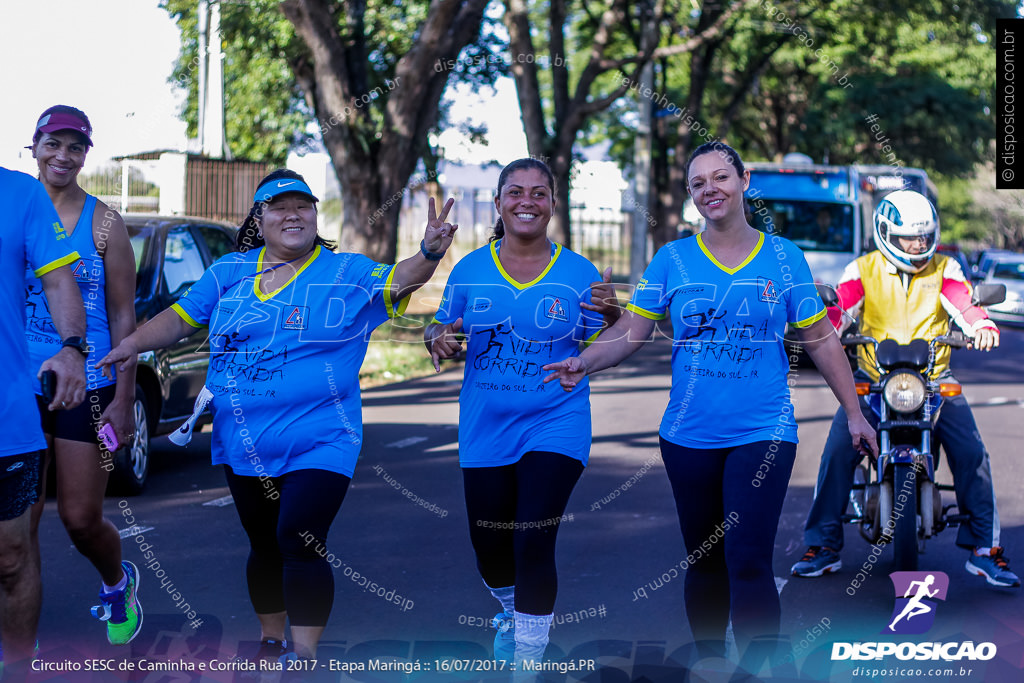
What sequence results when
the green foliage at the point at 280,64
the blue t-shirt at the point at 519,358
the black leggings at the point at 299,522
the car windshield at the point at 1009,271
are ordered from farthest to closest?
the car windshield at the point at 1009,271
the green foliage at the point at 280,64
the blue t-shirt at the point at 519,358
the black leggings at the point at 299,522

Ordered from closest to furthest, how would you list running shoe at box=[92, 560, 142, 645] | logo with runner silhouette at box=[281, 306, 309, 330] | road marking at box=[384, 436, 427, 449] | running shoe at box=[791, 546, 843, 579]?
1. logo with runner silhouette at box=[281, 306, 309, 330]
2. running shoe at box=[92, 560, 142, 645]
3. running shoe at box=[791, 546, 843, 579]
4. road marking at box=[384, 436, 427, 449]

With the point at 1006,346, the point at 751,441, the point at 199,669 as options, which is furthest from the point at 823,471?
the point at 1006,346

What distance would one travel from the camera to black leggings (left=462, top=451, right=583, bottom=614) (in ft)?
13.8

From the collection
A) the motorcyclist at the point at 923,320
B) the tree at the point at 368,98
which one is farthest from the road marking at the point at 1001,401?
the motorcyclist at the point at 923,320

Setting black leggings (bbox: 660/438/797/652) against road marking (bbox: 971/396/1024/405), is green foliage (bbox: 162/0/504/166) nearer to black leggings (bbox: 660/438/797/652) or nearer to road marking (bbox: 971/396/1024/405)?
road marking (bbox: 971/396/1024/405)

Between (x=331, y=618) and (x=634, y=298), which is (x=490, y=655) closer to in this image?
(x=331, y=618)

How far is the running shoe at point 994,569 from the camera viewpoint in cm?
566

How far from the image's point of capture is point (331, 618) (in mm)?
5238

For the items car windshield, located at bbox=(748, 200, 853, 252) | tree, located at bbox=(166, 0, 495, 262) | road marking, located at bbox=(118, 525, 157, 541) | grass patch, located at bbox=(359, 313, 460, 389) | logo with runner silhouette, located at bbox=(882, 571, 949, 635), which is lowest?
road marking, located at bbox=(118, 525, 157, 541)

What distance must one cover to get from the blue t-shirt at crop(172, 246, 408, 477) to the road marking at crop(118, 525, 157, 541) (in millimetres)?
2817

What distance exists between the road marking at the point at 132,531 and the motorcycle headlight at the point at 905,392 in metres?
4.17

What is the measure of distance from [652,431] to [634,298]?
6.61 meters

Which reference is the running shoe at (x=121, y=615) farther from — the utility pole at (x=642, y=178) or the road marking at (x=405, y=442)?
the utility pole at (x=642, y=178)

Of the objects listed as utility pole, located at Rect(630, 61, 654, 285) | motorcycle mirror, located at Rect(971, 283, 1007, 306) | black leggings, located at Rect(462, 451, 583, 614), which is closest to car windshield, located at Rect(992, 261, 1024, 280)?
utility pole, located at Rect(630, 61, 654, 285)
